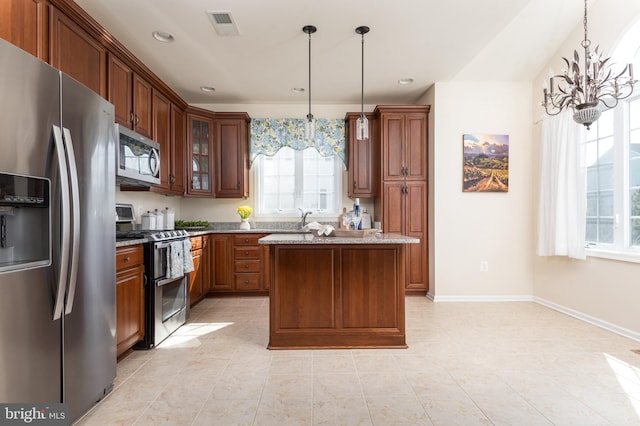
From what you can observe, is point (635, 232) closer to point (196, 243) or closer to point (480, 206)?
point (480, 206)

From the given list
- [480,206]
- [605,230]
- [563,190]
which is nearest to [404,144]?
[480,206]

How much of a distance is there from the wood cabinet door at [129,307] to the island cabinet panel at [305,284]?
1.08 meters

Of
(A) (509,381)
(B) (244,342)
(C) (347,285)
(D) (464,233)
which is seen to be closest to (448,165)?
(D) (464,233)

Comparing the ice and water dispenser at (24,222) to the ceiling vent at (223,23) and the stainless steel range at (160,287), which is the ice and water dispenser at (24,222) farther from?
the ceiling vent at (223,23)

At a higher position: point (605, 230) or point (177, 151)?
point (177, 151)

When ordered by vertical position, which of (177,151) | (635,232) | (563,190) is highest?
(177,151)

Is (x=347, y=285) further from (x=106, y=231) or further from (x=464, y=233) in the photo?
(x=464, y=233)

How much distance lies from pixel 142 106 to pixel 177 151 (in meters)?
0.97

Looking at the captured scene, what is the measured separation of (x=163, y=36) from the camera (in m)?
3.18

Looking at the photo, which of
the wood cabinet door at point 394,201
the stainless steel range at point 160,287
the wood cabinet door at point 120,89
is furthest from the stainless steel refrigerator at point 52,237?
the wood cabinet door at point 394,201

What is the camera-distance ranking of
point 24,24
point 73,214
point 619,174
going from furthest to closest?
point 619,174
point 24,24
point 73,214

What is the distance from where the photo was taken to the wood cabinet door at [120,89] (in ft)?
9.48

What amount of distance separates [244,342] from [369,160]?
299 cm

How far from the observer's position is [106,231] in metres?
2.04
